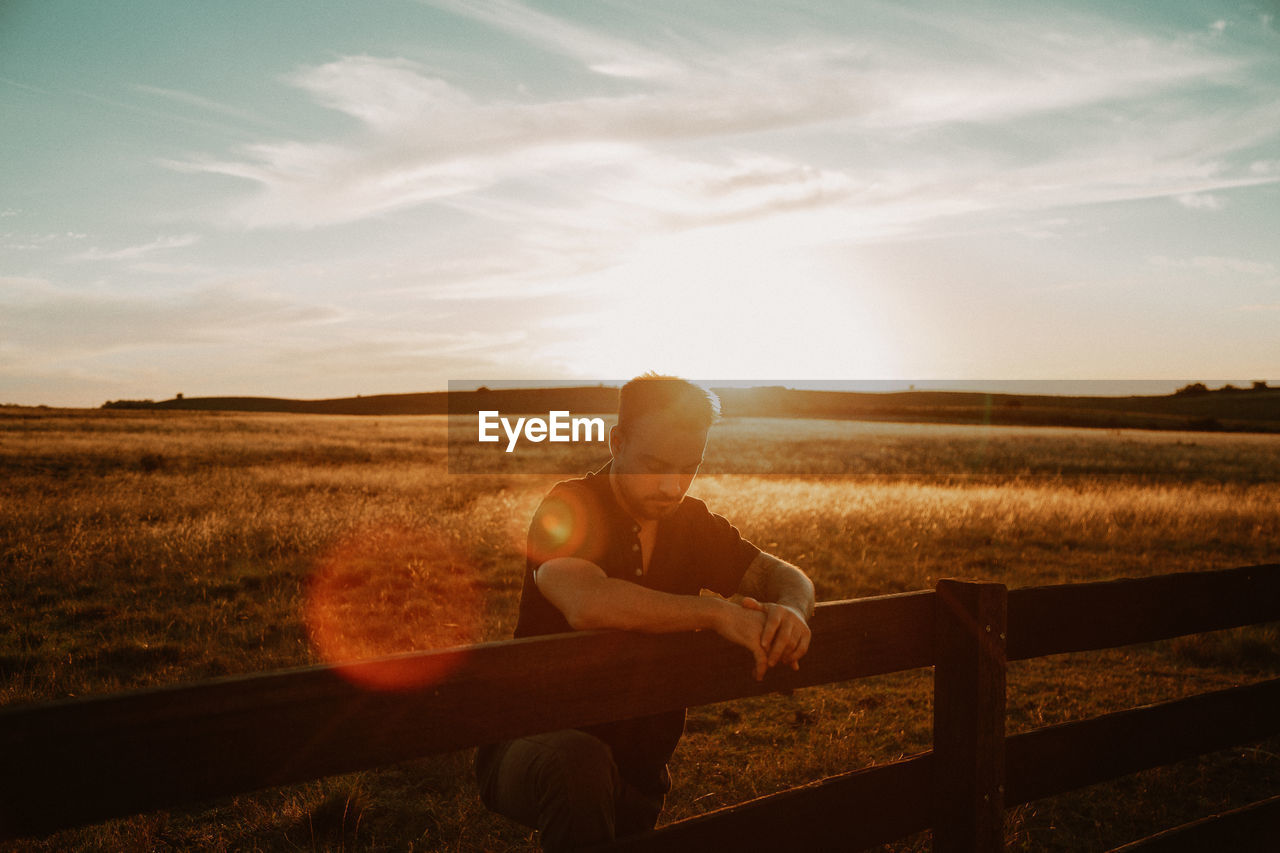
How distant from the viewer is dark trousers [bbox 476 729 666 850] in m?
2.10

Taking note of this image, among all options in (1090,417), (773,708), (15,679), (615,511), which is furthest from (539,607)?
(1090,417)

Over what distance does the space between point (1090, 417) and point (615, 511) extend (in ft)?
Result: 278

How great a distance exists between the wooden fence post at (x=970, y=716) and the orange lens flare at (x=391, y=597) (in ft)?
14.3

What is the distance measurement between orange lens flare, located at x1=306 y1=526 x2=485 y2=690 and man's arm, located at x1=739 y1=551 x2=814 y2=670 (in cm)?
390

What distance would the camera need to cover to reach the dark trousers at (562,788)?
2100mm

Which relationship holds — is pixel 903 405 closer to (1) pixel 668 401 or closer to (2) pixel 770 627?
(1) pixel 668 401

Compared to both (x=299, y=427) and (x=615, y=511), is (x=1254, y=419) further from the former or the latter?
(x=615, y=511)

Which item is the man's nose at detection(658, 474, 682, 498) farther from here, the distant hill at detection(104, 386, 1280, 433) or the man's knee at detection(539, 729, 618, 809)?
the distant hill at detection(104, 386, 1280, 433)

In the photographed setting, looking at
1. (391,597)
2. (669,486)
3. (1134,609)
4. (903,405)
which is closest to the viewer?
(669,486)

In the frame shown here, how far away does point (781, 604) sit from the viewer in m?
2.39

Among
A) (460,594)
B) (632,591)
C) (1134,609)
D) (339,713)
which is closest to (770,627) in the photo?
(632,591)

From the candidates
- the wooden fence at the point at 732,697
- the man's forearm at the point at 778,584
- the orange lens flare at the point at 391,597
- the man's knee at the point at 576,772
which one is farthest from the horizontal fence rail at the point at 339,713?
the orange lens flare at the point at 391,597

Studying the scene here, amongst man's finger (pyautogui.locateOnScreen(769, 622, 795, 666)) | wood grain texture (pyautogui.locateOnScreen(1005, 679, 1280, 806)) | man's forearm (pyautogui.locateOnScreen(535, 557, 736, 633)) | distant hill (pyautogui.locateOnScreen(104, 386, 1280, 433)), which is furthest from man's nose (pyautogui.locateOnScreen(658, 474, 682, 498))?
distant hill (pyautogui.locateOnScreen(104, 386, 1280, 433))

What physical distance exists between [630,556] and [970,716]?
1.13 meters
